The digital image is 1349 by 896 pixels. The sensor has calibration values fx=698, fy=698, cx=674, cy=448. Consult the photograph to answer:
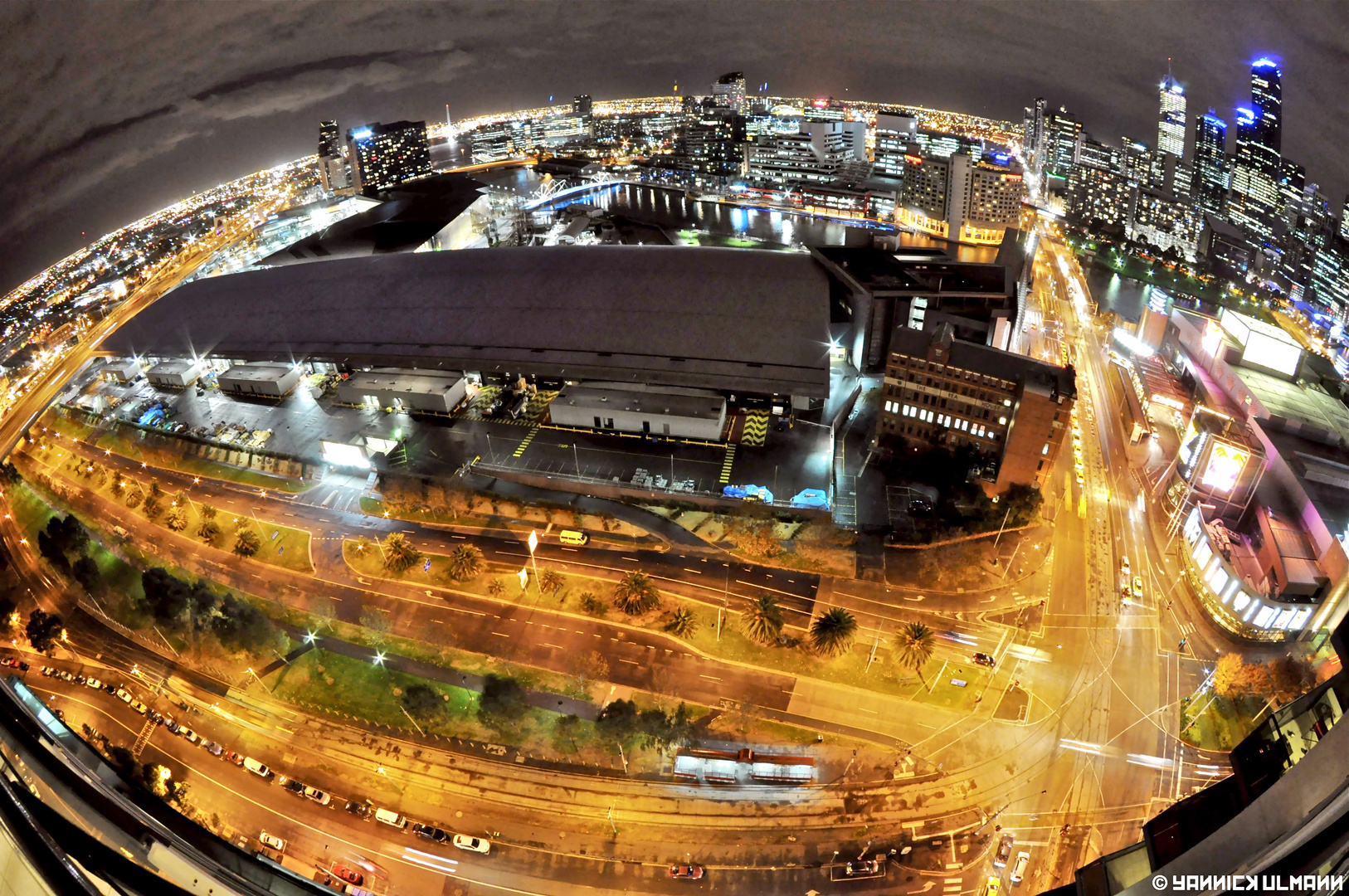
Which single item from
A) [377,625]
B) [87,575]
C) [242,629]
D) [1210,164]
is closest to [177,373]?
[87,575]

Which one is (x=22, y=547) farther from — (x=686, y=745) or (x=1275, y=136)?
(x=1275, y=136)

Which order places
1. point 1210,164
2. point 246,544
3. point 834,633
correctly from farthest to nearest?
point 1210,164
point 246,544
point 834,633

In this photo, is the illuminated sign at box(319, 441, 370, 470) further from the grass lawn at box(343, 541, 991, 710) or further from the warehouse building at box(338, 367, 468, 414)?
the grass lawn at box(343, 541, 991, 710)

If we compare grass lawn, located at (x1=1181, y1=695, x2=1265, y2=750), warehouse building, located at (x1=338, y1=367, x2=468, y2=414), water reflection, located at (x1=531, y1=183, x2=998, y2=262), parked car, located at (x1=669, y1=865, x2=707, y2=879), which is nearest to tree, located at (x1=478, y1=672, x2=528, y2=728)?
parked car, located at (x1=669, y1=865, x2=707, y2=879)

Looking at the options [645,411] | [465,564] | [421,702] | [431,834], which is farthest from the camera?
[645,411]

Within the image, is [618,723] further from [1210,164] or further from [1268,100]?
[1210,164]

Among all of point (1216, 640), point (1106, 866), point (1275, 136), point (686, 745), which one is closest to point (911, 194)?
point (1275, 136)
